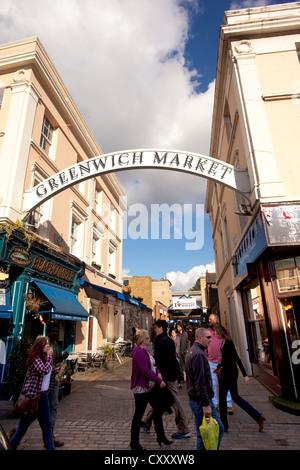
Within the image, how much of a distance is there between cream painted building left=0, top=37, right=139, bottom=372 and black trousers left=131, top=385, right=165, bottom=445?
477 centimetres

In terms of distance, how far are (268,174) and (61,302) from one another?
25.0 feet

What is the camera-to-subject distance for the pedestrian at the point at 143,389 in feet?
11.9

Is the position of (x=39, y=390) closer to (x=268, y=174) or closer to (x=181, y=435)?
(x=181, y=435)

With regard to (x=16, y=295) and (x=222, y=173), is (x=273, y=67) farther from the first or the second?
(x=16, y=295)

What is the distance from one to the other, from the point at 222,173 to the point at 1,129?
7723mm

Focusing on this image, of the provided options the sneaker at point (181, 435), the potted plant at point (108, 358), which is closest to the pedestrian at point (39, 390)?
the sneaker at point (181, 435)

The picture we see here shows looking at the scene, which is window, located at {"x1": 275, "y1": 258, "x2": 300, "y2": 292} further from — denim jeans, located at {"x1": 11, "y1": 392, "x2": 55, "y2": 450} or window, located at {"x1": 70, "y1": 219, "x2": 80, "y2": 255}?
window, located at {"x1": 70, "y1": 219, "x2": 80, "y2": 255}

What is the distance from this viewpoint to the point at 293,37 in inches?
328

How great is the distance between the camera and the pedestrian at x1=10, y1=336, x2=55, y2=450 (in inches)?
133

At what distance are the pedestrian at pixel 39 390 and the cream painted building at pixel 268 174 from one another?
4720 millimetres

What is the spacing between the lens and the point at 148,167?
8242 millimetres

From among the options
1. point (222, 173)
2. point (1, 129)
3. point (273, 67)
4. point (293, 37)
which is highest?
point (293, 37)

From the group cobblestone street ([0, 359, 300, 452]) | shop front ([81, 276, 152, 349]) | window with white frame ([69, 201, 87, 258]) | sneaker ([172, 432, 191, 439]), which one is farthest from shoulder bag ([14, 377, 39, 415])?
window with white frame ([69, 201, 87, 258])
